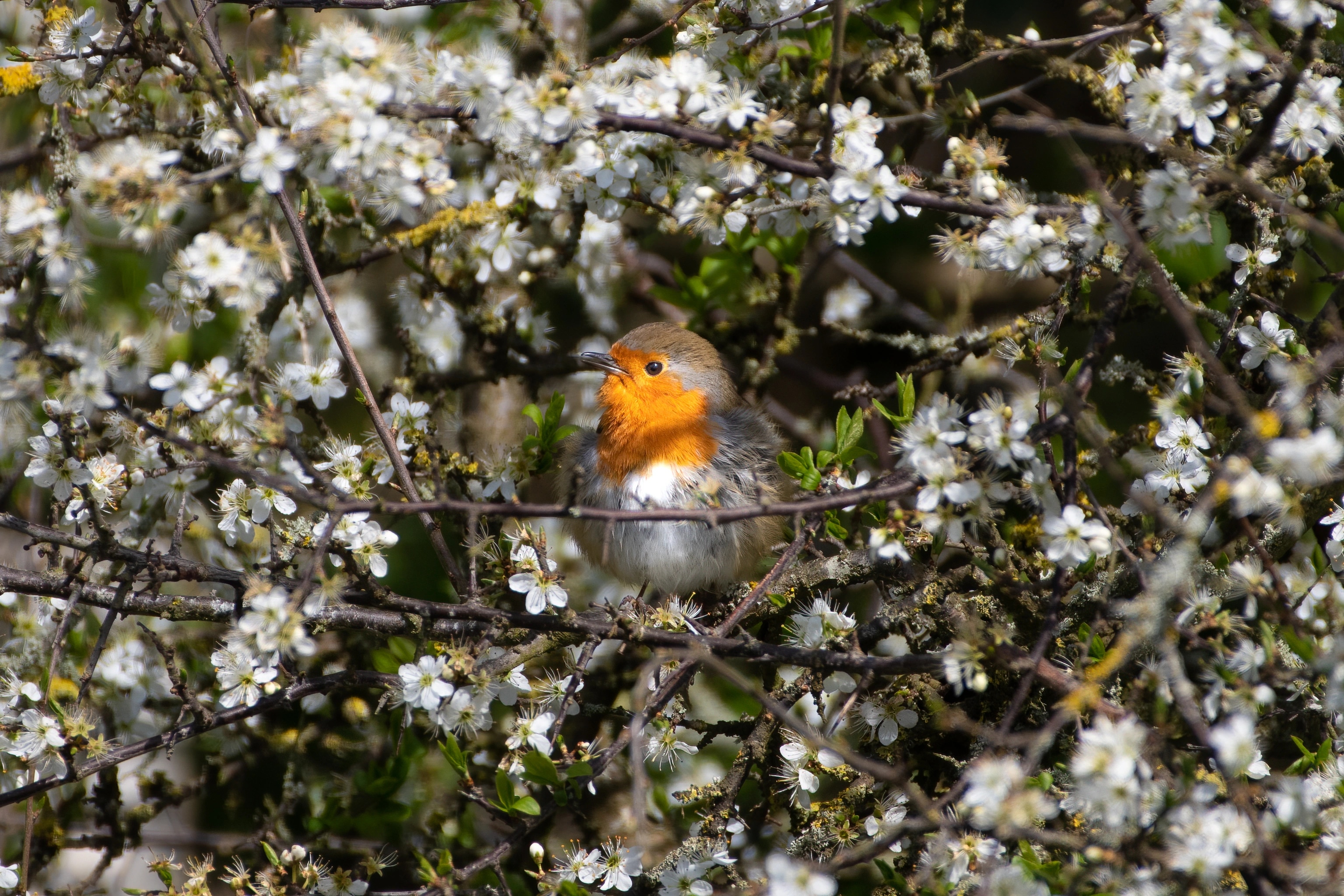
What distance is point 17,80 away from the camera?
9.71 feet

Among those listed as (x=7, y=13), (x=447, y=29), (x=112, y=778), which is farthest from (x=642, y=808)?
(x=7, y=13)

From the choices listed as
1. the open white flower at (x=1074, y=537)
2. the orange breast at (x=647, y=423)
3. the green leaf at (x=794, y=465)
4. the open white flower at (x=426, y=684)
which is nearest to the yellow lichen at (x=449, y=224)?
the orange breast at (x=647, y=423)

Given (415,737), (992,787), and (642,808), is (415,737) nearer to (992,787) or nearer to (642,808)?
(642,808)

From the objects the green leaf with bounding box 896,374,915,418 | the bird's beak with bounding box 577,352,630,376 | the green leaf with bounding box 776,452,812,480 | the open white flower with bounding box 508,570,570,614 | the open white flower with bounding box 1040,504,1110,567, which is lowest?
the bird's beak with bounding box 577,352,630,376

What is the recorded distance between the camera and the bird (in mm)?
3381

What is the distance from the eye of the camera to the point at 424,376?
11.6 feet

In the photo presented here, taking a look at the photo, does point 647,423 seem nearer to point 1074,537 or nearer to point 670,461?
point 670,461

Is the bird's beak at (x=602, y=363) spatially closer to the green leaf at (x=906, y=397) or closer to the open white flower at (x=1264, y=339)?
the green leaf at (x=906, y=397)

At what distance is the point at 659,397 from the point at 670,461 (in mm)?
378

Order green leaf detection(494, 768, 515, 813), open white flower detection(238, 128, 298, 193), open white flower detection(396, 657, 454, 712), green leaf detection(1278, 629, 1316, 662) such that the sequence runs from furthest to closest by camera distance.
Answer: green leaf detection(494, 768, 515, 813) → open white flower detection(396, 657, 454, 712) → open white flower detection(238, 128, 298, 193) → green leaf detection(1278, 629, 1316, 662)

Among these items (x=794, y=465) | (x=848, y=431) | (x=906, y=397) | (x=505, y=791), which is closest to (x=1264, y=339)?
(x=906, y=397)

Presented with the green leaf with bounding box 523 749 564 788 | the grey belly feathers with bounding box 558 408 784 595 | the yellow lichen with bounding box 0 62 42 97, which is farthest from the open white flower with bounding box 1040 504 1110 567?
the yellow lichen with bounding box 0 62 42 97

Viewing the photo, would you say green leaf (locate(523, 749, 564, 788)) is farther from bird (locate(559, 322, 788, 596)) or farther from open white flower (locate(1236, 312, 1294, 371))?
open white flower (locate(1236, 312, 1294, 371))

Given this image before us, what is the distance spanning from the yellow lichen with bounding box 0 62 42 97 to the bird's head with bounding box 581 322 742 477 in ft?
6.07
